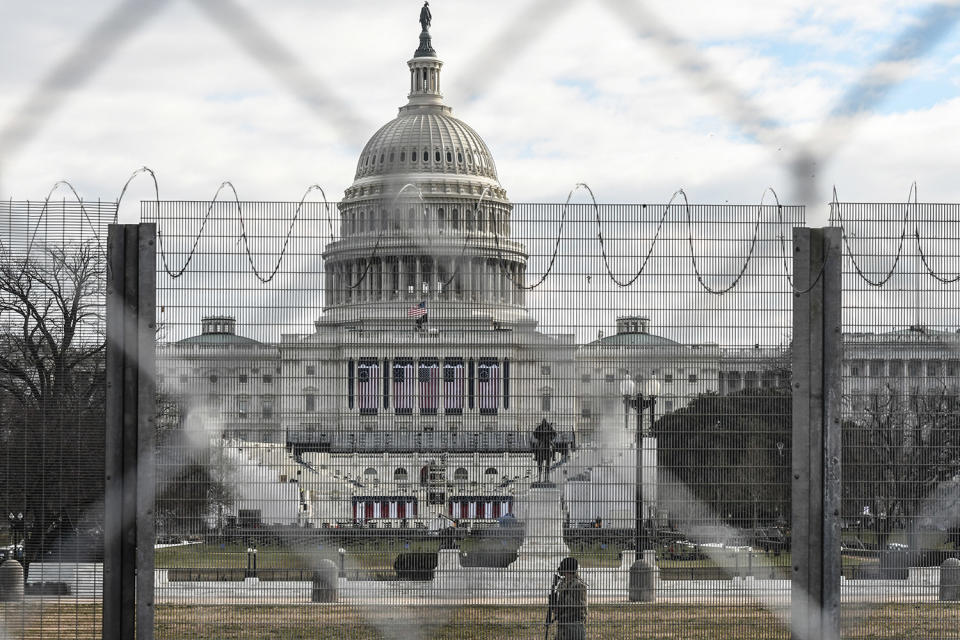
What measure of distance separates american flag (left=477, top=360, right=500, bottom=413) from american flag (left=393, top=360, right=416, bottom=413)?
577 millimetres

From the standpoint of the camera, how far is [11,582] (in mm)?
11344

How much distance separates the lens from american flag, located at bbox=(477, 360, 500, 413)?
10.9 metres

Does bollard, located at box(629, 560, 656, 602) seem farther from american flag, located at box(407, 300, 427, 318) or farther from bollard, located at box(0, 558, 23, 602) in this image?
bollard, located at box(0, 558, 23, 602)

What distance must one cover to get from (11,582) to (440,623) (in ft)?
12.1

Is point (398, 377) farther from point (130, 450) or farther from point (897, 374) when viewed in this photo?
point (897, 374)

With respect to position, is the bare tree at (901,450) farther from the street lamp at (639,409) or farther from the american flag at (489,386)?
the american flag at (489,386)

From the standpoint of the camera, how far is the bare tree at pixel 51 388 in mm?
10789

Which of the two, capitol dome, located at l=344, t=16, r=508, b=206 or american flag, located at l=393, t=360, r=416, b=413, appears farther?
capitol dome, located at l=344, t=16, r=508, b=206

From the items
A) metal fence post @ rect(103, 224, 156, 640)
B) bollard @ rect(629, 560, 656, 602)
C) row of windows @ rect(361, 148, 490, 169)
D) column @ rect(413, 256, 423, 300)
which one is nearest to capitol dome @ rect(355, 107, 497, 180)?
row of windows @ rect(361, 148, 490, 169)

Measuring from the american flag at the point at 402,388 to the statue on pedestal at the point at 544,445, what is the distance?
108 cm

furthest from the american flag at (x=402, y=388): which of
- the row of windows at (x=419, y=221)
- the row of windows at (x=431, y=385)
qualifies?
the row of windows at (x=419, y=221)

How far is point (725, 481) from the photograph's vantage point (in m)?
10.7

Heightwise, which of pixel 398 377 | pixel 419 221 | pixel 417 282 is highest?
pixel 419 221

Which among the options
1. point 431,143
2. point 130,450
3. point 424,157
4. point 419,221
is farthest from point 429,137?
point 130,450
